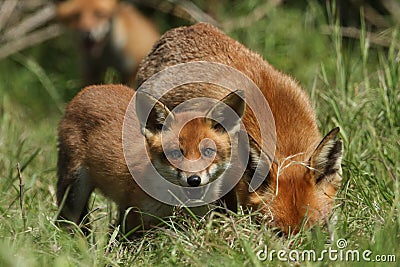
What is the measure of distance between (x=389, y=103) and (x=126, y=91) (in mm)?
2177

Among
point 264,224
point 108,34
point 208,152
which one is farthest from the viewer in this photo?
point 108,34

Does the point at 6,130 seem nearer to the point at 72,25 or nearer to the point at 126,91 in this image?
the point at 126,91

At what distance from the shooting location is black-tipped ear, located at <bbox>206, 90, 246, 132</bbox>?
203 inches

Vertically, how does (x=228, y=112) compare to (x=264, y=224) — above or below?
above

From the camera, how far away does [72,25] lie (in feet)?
36.8

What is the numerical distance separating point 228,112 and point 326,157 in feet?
2.45

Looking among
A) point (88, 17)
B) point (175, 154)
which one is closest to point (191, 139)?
point (175, 154)

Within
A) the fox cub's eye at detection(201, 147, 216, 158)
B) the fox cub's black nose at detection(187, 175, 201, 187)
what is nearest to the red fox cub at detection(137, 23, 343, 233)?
the fox cub's eye at detection(201, 147, 216, 158)

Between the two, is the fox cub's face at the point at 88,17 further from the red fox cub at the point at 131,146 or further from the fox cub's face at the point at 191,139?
the fox cub's face at the point at 191,139

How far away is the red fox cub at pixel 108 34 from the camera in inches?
441

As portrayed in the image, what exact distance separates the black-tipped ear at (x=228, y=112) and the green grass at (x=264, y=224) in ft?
2.13

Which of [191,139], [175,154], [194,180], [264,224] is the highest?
[191,139]

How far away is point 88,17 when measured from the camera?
11.2 m

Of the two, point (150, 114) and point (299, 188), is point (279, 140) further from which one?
point (150, 114)
